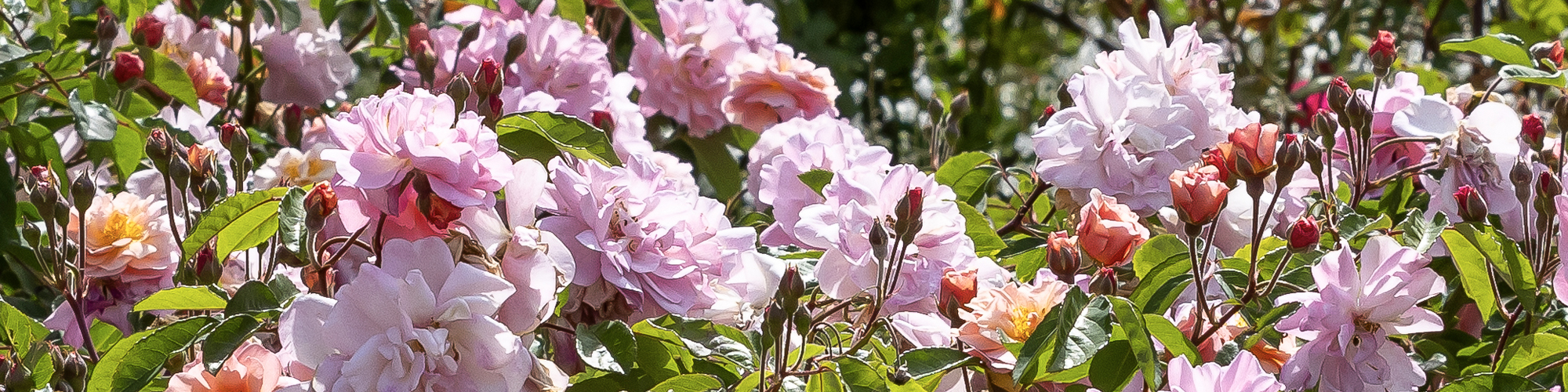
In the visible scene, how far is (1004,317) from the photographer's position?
0.87m

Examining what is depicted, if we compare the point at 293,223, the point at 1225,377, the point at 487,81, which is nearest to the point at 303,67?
the point at 487,81

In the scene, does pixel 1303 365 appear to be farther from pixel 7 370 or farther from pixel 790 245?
pixel 7 370

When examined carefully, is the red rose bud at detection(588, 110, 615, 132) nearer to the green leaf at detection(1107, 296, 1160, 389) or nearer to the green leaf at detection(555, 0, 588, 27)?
the green leaf at detection(555, 0, 588, 27)

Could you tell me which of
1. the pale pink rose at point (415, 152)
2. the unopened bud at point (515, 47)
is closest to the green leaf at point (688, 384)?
the pale pink rose at point (415, 152)

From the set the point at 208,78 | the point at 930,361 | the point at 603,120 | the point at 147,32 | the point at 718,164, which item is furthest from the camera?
the point at 718,164

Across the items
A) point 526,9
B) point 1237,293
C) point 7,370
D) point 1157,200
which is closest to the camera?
point 7,370

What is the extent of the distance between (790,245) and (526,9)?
417mm

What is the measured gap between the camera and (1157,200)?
3.47 ft

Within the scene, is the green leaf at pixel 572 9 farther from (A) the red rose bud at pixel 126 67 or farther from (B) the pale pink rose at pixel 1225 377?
(B) the pale pink rose at pixel 1225 377

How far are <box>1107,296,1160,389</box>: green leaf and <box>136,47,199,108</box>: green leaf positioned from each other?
3.02 ft

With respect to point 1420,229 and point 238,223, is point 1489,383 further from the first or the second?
point 238,223

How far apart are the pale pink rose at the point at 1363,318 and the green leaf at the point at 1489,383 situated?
31 mm

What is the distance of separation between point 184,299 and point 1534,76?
91 cm

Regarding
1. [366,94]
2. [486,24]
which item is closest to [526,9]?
[486,24]
